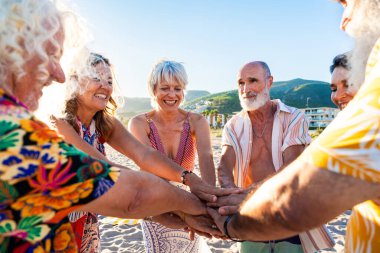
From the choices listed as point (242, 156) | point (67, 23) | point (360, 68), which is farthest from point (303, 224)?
point (242, 156)

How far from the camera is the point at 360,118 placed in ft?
2.89

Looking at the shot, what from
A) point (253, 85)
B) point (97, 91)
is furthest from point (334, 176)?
point (253, 85)

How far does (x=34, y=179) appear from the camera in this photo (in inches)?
38.3

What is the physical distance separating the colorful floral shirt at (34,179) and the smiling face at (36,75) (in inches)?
10.2

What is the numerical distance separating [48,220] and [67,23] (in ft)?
3.53

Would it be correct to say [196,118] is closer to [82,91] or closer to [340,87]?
[82,91]

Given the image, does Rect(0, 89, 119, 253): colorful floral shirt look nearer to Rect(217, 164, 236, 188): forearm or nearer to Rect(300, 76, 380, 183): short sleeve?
Rect(300, 76, 380, 183): short sleeve

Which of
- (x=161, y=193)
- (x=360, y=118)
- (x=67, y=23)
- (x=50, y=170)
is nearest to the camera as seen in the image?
(x=360, y=118)

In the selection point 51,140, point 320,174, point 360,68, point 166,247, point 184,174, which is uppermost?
point 360,68

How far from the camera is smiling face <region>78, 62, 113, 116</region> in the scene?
271 cm

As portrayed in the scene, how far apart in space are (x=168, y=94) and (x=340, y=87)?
180 cm

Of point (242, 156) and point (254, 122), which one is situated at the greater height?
point (254, 122)

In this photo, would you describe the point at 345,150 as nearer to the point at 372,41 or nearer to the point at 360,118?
the point at 360,118

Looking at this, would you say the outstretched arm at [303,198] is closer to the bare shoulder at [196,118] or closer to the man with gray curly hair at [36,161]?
the man with gray curly hair at [36,161]
